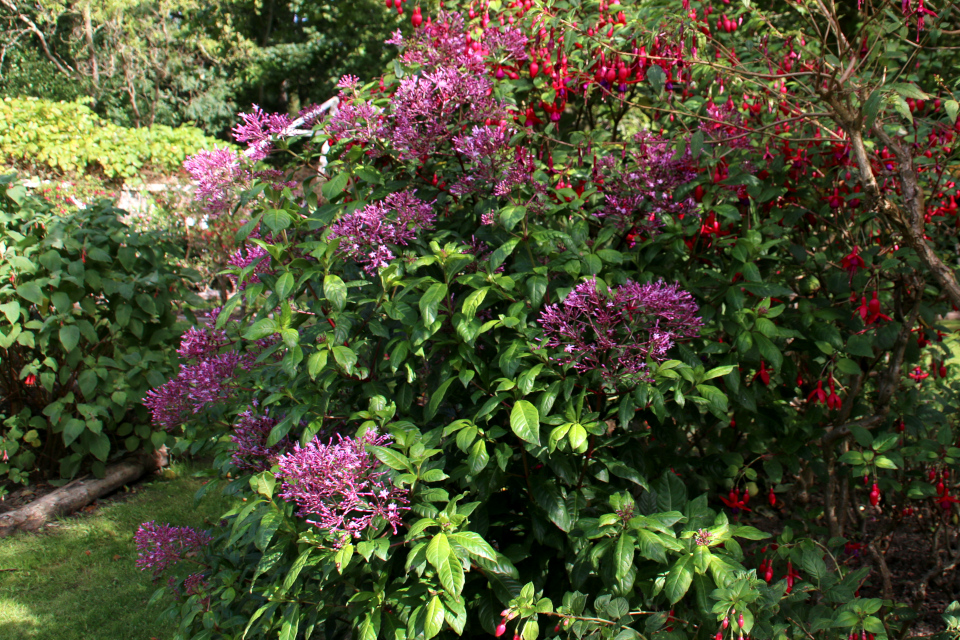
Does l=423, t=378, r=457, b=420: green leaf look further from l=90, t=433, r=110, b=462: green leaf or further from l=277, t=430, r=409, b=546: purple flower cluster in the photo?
l=90, t=433, r=110, b=462: green leaf

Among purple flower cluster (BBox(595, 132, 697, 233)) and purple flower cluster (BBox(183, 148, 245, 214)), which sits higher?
purple flower cluster (BBox(183, 148, 245, 214))

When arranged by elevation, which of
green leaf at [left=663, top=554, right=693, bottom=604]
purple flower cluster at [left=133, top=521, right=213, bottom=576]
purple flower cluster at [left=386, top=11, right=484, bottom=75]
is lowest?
purple flower cluster at [left=133, top=521, right=213, bottom=576]

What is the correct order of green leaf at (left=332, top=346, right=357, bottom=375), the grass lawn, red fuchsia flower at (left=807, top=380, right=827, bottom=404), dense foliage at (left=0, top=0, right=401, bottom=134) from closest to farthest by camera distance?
green leaf at (left=332, top=346, right=357, bottom=375) → red fuchsia flower at (left=807, top=380, right=827, bottom=404) → the grass lawn → dense foliage at (left=0, top=0, right=401, bottom=134)

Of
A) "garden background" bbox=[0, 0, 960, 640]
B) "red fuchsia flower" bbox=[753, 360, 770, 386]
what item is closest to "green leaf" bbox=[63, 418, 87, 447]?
"garden background" bbox=[0, 0, 960, 640]

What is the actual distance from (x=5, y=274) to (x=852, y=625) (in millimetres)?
4192

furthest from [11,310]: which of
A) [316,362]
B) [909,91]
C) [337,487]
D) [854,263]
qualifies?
[909,91]

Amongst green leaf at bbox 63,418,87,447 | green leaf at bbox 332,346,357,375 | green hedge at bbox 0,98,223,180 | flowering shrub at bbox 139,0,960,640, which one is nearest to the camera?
flowering shrub at bbox 139,0,960,640

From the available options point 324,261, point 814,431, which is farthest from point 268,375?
point 814,431

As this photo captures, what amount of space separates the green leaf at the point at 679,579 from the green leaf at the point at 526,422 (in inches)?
17.9

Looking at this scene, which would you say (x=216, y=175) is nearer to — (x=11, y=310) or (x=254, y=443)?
(x=254, y=443)

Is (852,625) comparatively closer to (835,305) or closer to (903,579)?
(835,305)

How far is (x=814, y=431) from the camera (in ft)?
8.25

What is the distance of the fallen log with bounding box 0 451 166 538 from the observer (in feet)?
12.8

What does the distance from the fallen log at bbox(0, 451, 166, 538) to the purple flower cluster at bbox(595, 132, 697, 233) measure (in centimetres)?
361
